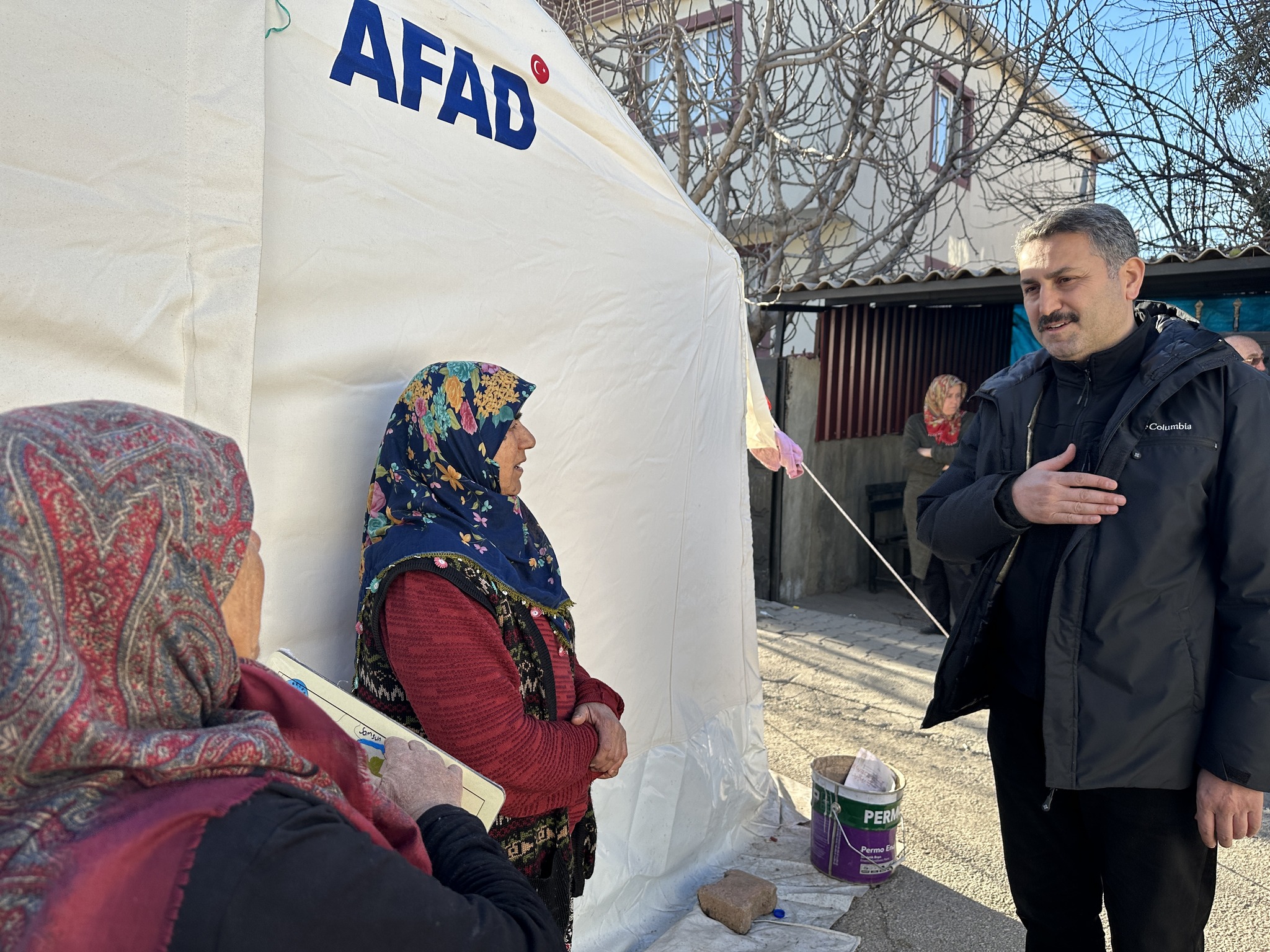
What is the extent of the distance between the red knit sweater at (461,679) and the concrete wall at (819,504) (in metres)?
5.81

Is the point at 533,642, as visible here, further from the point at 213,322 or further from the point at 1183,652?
the point at 1183,652

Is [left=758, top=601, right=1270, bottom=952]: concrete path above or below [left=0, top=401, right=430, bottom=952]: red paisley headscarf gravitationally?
below

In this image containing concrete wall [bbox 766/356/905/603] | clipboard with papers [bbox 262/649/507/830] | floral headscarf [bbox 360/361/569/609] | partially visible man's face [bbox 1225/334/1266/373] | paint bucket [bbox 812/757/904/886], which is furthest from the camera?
concrete wall [bbox 766/356/905/603]

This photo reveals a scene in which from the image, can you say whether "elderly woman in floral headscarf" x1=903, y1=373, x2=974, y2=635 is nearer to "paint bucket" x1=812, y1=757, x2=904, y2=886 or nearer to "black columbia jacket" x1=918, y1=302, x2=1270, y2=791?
"paint bucket" x1=812, y1=757, x2=904, y2=886

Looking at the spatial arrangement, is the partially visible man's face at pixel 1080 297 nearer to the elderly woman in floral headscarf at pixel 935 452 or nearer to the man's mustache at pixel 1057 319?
the man's mustache at pixel 1057 319

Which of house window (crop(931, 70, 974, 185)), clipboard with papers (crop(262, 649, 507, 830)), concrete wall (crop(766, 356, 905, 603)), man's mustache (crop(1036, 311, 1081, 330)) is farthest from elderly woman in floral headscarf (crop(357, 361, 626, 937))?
house window (crop(931, 70, 974, 185))

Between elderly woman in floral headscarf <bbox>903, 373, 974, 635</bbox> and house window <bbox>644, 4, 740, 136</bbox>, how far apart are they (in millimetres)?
2814

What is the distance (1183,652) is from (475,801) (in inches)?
58.4

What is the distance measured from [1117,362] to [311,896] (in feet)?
6.50

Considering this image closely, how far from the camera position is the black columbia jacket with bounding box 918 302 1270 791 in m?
1.82

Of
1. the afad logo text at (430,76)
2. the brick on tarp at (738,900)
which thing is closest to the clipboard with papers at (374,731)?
the afad logo text at (430,76)

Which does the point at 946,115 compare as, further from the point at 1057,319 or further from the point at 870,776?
the point at 1057,319

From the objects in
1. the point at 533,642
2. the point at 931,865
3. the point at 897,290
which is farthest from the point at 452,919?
the point at 897,290

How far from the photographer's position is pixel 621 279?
287cm
